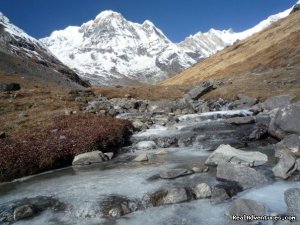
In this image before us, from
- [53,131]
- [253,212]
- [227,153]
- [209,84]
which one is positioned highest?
[209,84]

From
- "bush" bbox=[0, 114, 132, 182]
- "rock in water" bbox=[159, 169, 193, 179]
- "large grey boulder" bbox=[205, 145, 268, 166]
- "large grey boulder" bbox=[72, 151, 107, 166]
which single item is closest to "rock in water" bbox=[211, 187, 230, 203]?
"rock in water" bbox=[159, 169, 193, 179]

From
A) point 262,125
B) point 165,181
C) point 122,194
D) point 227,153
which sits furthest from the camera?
point 262,125

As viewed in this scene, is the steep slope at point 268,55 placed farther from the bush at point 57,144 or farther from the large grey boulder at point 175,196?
the large grey boulder at point 175,196

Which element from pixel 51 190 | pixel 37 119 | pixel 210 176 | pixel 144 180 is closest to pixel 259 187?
pixel 210 176

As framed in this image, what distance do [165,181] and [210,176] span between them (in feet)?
7.64

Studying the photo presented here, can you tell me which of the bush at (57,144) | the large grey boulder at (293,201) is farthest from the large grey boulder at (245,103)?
the large grey boulder at (293,201)

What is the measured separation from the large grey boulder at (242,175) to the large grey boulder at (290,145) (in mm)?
5163

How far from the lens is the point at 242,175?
18031 millimetres

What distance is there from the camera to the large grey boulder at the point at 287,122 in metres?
25.7

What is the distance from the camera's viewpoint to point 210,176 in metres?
19.3

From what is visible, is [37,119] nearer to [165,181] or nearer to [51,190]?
[51,190]

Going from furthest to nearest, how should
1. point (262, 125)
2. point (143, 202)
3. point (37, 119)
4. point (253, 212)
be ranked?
point (37, 119)
point (262, 125)
point (143, 202)
point (253, 212)

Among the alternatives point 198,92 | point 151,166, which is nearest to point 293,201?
point 151,166

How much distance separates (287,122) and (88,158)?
13.9m
